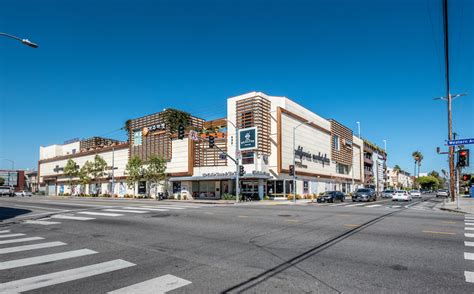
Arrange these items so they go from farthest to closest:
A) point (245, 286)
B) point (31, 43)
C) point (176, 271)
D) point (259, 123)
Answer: point (259, 123)
point (31, 43)
point (176, 271)
point (245, 286)

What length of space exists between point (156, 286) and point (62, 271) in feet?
7.63

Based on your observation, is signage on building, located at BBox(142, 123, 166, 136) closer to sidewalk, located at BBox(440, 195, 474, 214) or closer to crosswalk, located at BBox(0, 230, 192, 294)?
sidewalk, located at BBox(440, 195, 474, 214)

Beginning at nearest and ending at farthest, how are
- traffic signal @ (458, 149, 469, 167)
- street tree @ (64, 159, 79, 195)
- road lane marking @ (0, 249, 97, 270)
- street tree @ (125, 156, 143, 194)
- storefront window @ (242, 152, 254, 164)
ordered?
road lane marking @ (0, 249, 97, 270)
traffic signal @ (458, 149, 469, 167)
storefront window @ (242, 152, 254, 164)
street tree @ (125, 156, 143, 194)
street tree @ (64, 159, 79, 195)

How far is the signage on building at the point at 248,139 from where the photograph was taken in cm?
3825

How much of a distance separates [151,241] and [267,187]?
3197 centimetres

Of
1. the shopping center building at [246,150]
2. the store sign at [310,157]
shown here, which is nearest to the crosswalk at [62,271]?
the shopping center building at [246,150]

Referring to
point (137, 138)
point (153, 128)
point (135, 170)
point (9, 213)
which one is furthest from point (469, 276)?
point (137, 138)

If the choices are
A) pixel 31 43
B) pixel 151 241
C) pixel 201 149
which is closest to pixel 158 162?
pixel 201 149

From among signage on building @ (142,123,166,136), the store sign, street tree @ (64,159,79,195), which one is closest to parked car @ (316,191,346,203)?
the store sign

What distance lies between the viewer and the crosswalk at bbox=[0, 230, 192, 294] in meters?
5.05

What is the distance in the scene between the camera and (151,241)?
911 centimetres

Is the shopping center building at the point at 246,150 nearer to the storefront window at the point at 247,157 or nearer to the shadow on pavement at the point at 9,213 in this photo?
the storefront window at the point at 247,157

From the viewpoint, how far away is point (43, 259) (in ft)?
22.9

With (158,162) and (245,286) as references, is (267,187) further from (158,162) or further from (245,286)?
(245,286)
